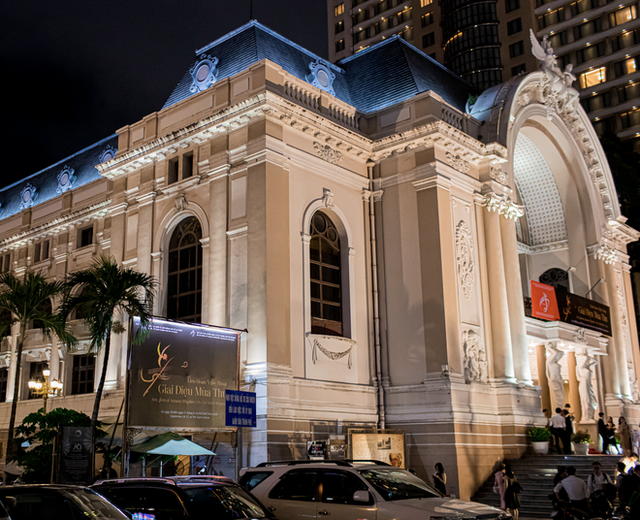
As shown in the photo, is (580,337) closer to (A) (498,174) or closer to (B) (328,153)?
(A) (498,174)

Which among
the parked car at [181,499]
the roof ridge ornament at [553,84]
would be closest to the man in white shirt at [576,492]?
the parked car at [181,499]

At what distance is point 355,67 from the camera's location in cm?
3073

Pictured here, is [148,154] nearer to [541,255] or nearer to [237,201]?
[237,201]

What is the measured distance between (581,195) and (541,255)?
3.64m

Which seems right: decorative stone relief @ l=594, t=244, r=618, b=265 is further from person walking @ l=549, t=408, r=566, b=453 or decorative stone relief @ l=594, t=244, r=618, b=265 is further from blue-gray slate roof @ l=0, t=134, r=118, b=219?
blue-gray slate roof @ l=0, t=134, r=118, b=219

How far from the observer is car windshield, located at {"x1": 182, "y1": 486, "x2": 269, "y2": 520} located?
954cm

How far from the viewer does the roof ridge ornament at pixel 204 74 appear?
26500 mm

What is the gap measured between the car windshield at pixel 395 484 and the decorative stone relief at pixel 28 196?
3151 cm

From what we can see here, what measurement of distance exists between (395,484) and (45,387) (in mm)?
17524

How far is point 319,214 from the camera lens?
2578 centimetres

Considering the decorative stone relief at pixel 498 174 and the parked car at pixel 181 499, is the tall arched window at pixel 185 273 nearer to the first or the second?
the decorative stone relief at pixel 498 174

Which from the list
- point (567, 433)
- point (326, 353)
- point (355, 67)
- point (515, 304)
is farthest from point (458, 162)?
point (567, 433)

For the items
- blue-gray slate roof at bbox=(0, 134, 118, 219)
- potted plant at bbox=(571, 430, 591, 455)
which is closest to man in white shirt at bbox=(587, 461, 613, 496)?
potted plant at bbox=(571, 430, 591, 455)

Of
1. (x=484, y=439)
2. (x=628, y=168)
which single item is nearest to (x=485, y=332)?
(x=484, y=439)
